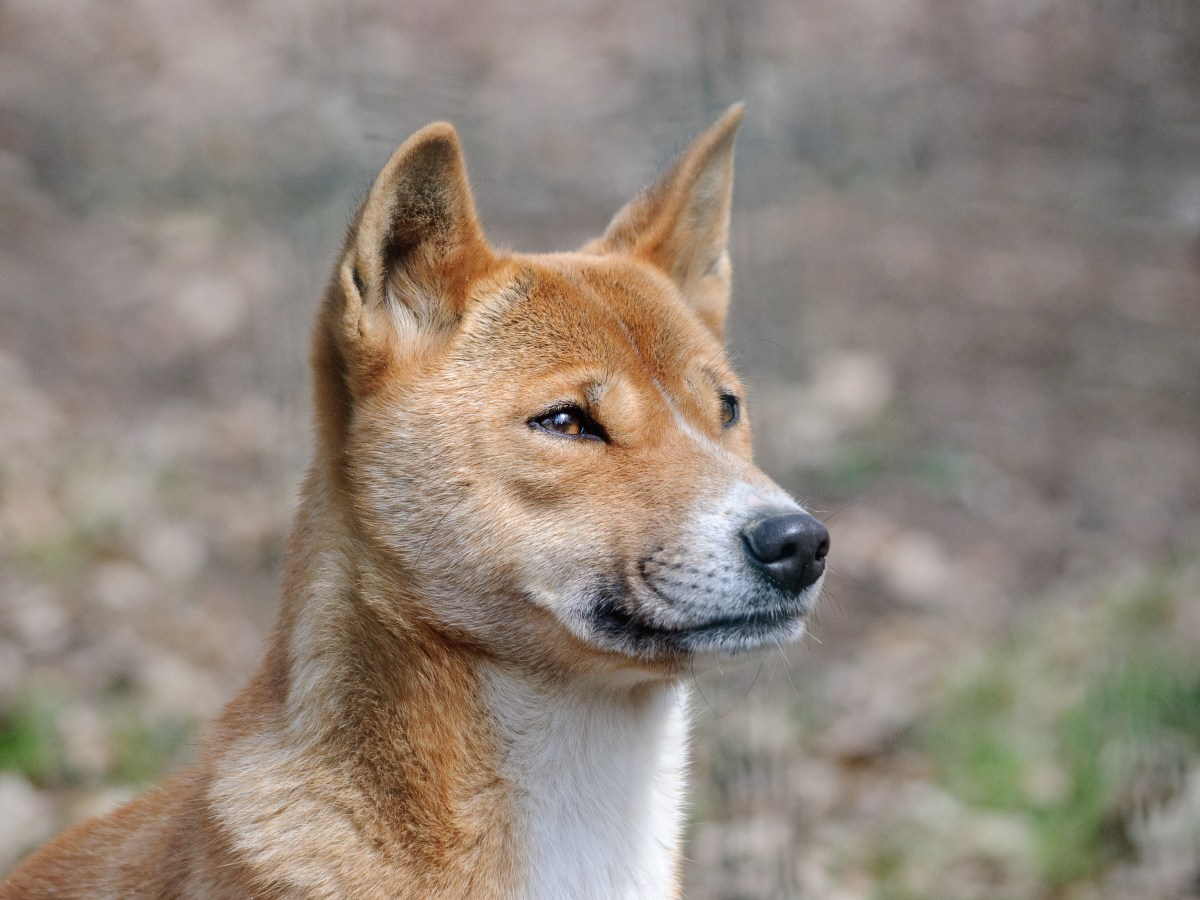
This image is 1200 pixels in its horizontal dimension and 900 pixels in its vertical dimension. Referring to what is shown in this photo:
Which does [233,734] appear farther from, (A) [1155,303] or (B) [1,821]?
(A) [1155,303]

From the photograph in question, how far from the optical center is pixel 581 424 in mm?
3545

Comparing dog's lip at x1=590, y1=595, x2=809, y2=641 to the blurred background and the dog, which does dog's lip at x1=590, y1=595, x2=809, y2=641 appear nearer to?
the dog

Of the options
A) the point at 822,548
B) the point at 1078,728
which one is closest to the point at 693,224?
the point at 822,548

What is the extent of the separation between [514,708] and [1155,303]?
23.4 feet

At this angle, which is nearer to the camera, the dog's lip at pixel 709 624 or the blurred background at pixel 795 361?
the dog's lip at pixel 709 624

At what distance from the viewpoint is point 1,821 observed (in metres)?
4.98

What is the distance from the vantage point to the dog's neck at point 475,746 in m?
3.24

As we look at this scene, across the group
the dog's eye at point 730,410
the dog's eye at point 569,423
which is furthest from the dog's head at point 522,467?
the dog's eye at point 730,410

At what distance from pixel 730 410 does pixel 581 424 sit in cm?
76

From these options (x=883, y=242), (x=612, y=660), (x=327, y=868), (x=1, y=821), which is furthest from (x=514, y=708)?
(x=883, y=242)

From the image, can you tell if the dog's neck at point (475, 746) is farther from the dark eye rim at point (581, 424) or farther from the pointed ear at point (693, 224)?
the pointed ear at point (693, 224)

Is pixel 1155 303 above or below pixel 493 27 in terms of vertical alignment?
below

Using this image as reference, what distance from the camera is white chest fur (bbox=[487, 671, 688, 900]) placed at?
339 centimetres

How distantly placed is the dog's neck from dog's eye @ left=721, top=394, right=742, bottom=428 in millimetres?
930
